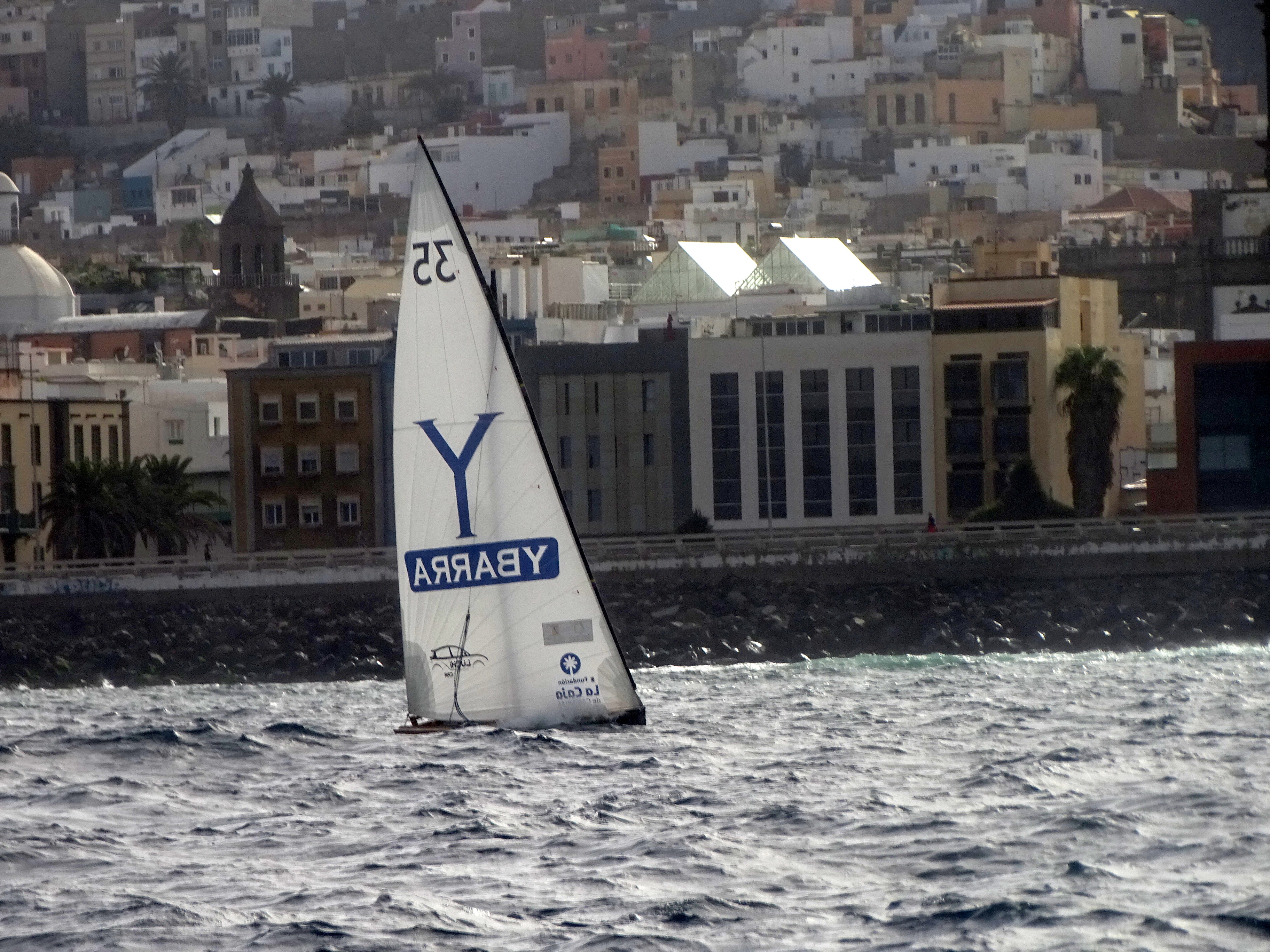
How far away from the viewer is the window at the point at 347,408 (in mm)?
79938

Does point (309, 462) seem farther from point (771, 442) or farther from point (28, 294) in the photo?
point (28, 294)

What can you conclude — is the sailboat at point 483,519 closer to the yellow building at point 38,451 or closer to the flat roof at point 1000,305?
the yellow building at point 38,451

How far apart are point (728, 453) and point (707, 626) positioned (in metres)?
16.8

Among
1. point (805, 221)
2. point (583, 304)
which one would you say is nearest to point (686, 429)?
point (583, 304)

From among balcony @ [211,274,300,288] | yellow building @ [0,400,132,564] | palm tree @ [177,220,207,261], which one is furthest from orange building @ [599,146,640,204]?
yellow building @ [0,400,132,564]

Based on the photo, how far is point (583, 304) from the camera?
106562 millimetres

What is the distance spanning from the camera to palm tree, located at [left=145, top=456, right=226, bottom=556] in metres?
73.4

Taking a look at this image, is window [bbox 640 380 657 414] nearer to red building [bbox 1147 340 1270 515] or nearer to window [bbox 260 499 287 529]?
window [bbox 260 499 287 529]

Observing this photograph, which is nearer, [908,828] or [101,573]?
[908,828]

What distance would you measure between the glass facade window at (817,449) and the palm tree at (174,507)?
48.6ft

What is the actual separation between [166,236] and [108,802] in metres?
172

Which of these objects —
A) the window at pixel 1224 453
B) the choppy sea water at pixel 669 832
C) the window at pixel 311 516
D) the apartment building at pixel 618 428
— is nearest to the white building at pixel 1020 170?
the apartment building at pixel 618 428

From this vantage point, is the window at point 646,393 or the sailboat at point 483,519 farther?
the window at point 646,393

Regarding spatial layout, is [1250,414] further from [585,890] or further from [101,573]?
[585,890]
